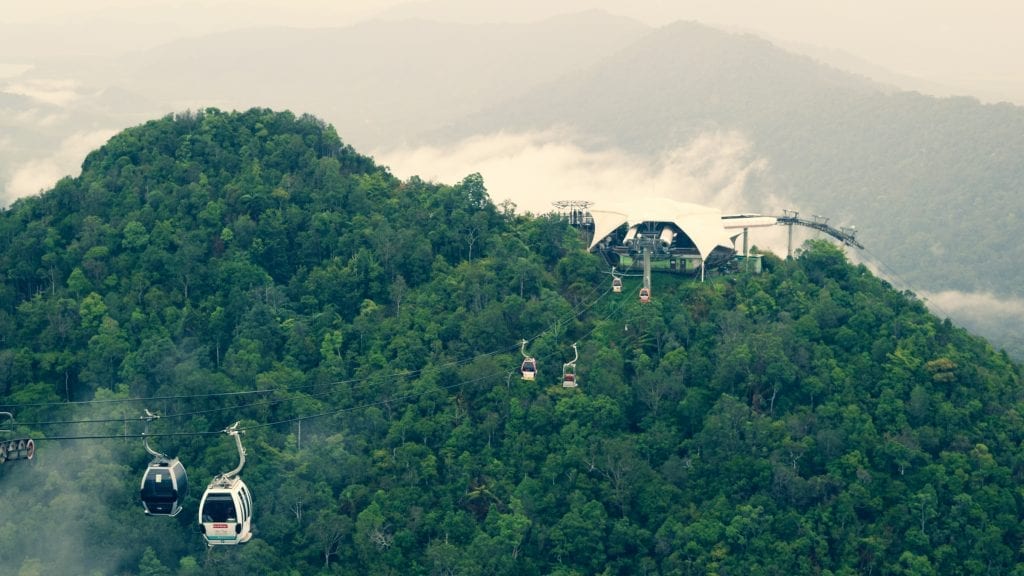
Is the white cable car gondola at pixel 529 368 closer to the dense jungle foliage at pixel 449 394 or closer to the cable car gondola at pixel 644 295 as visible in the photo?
the dense jungle foliage at pixel 449 394

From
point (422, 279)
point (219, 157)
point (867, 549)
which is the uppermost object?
point (219, 157)

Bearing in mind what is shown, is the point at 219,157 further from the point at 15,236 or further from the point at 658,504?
the point at 658,504

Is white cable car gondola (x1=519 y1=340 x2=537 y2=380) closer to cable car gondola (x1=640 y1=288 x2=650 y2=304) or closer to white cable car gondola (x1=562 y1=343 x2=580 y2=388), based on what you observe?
white cable car gondola (x1=562 y1=343 x2=580 y2=388)

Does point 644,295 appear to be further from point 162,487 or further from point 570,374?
point 162,487

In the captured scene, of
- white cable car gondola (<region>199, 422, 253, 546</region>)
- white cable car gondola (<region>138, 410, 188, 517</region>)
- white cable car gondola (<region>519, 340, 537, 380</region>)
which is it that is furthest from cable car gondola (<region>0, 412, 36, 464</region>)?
white cable car gondola (<region>519, 340, 537, 380</region>)

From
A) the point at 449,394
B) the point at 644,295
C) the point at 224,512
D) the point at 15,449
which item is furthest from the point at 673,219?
the point at 15,449

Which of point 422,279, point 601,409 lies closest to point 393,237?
point 422,279

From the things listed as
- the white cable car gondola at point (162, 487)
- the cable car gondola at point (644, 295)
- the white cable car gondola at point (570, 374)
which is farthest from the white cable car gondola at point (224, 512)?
the cable car gondola at point (644, 295)
